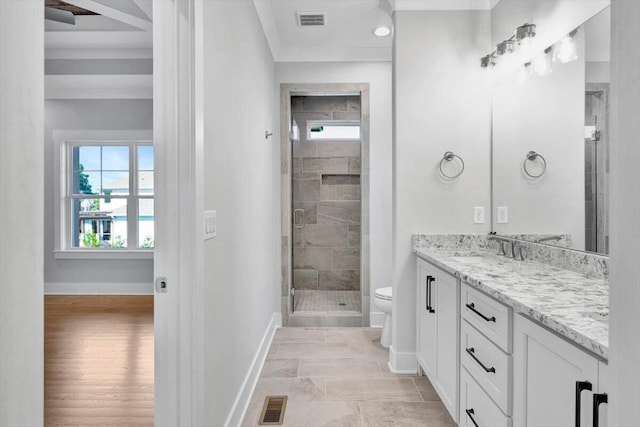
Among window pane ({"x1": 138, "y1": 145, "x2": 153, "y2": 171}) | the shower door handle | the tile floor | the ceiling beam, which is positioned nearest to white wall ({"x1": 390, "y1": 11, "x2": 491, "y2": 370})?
the tile floor

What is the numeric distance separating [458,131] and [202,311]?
2151 mm

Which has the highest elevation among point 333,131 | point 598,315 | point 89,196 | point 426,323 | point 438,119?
point 333,131

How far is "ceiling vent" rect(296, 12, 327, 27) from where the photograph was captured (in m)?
3.04

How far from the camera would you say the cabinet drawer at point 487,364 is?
1.36 m

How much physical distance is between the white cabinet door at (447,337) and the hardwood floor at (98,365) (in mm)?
1660

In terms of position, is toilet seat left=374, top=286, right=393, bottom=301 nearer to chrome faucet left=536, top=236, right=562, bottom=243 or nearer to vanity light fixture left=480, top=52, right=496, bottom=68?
chrome faucet left=536, top=236, right=562, bottom=243

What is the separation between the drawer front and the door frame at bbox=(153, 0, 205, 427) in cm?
115

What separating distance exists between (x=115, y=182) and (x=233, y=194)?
402 cm

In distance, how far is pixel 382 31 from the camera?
3.33m

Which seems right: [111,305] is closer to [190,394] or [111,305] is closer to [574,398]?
[190,394]

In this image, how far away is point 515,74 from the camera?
2402 millimetres

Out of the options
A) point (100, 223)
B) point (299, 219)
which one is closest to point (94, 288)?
point (100, 223)

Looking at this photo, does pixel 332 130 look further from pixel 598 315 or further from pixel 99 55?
pixel 598 315

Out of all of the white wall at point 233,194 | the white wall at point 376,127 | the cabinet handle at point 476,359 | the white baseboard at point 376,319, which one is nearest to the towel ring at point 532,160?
the cabinet handle at point 476,359
